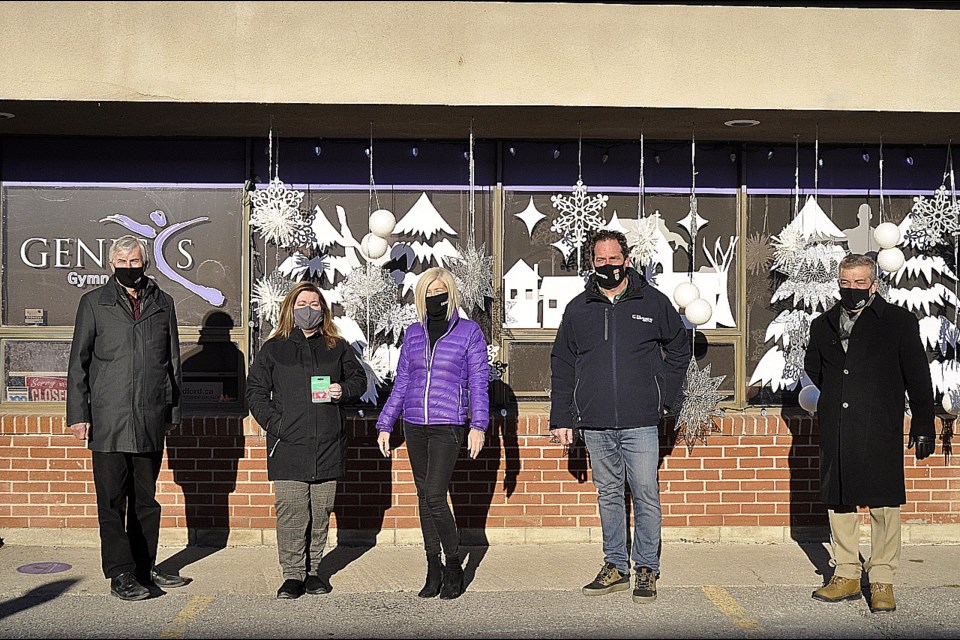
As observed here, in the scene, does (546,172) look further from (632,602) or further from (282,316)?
(632,602)

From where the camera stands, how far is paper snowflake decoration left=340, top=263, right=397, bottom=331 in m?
8.26

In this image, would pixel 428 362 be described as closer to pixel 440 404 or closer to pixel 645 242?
pixel 440 404

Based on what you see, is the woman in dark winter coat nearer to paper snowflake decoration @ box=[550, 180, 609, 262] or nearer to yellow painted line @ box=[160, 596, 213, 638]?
yellow painted line @ box=[160, 596, 213, 638]

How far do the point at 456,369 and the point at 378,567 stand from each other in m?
1.66

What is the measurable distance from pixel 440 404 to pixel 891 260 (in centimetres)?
362

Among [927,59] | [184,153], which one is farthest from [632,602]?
[184,153]

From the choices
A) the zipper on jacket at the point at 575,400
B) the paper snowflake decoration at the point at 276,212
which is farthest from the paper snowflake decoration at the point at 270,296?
the zipper on jacket at the point at 575,400

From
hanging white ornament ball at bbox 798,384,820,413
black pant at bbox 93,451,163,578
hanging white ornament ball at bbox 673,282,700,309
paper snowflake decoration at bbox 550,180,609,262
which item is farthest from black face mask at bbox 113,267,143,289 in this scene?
hanging white ornament ball at bbox 798,384,820,413

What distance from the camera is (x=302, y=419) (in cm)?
665

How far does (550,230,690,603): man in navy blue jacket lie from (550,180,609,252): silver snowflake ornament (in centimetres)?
177

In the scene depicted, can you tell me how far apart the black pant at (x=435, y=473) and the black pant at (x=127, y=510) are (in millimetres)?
1543

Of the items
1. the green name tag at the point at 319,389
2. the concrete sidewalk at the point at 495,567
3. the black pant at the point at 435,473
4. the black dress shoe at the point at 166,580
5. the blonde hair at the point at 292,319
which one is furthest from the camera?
the concrete sidewalk at the point at 495,567

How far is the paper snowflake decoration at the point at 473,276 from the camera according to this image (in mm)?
8148

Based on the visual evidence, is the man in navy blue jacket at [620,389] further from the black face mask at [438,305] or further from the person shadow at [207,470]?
the person shadow at [207,470]
